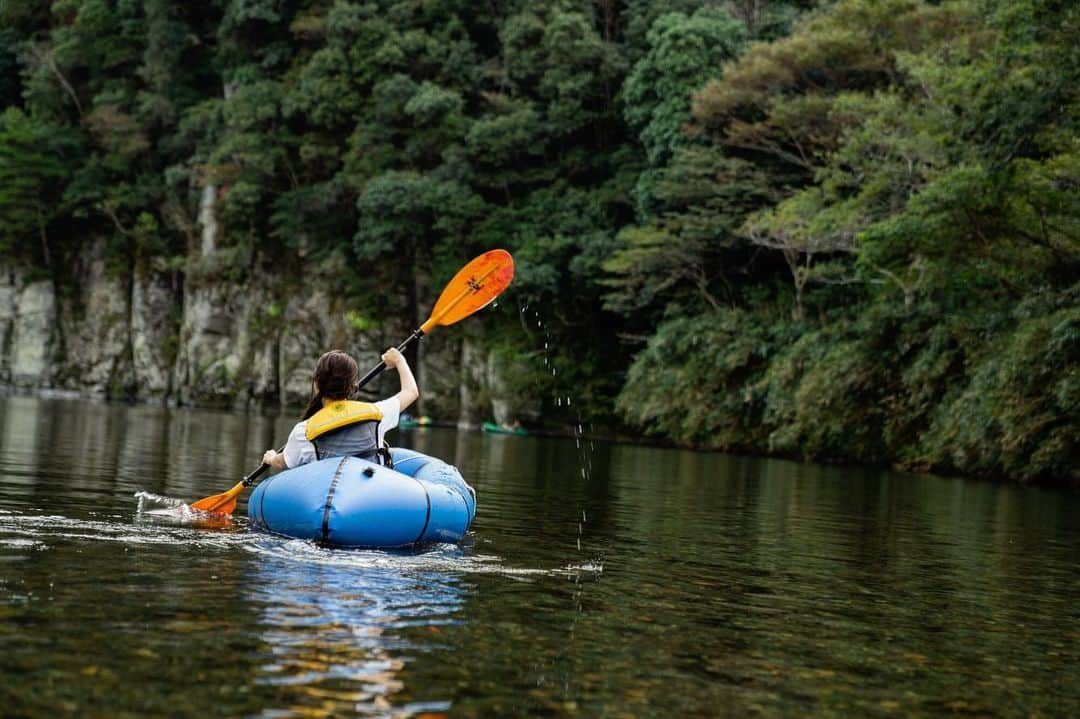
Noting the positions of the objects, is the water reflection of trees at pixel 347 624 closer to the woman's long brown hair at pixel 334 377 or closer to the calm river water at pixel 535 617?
the calm river water at pixel 535 617

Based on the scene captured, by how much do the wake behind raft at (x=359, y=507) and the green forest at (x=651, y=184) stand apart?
42.5 ft

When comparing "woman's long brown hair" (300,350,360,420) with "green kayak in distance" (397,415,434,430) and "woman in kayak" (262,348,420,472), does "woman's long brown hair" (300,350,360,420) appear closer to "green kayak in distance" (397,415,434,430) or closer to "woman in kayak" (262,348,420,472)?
"woman in kayak" (262,348,420,472)

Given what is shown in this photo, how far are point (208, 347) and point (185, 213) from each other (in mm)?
6112

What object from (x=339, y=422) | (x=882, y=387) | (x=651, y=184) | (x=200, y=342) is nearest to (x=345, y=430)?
(x=339, y=422)

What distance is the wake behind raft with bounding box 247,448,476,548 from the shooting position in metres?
6.80

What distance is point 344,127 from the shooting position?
41.6m

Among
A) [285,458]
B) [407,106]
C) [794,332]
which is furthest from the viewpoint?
[407,106]

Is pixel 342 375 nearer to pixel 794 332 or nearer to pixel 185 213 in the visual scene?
pixel 794 332

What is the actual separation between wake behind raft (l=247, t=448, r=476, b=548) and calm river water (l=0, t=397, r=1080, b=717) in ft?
0.58

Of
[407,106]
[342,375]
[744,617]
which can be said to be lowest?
[744,617]

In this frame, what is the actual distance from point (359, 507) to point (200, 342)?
38.6 metres

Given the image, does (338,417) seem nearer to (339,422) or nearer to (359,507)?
(339,422)

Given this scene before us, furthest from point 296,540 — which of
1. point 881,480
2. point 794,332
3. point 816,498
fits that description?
point 794,332

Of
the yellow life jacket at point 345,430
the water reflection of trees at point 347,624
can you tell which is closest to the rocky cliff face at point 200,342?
the yellow life jacket at point 345,430
